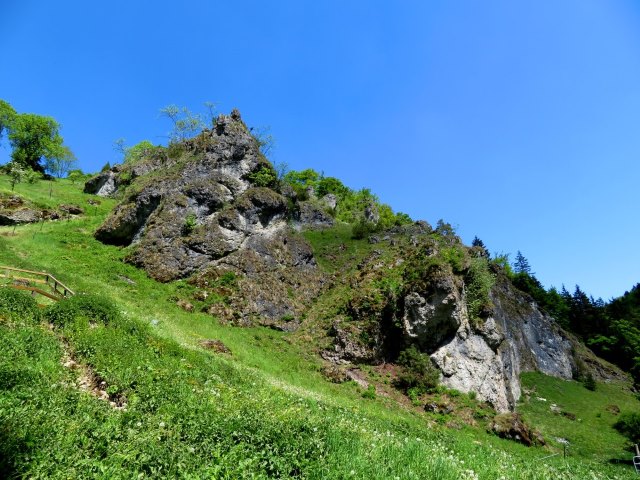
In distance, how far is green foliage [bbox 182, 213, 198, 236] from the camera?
41781 mm

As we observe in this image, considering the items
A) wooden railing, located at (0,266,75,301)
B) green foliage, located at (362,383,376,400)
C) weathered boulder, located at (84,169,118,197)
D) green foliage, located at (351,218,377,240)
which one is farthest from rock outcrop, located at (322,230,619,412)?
weathered boulder, located at (84,169,118,197)

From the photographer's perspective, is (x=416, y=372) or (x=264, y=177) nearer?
(x=416, y=372)

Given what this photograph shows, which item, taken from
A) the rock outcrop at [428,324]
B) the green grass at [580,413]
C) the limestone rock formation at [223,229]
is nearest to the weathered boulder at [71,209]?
the limestone rock formation at [223,229]

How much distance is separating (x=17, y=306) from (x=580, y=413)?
2305 inches

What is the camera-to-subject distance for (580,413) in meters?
46.2

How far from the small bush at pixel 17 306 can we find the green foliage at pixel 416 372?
2661 centimetres

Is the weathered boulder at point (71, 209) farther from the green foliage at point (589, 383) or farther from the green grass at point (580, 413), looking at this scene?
the green foliage at point (589, 383)

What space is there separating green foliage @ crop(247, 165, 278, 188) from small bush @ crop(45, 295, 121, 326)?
30.5 meters

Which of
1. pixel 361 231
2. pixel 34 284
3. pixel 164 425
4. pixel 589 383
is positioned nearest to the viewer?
pixel 164 425

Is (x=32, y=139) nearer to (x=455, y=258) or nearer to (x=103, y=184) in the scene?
(x=103, y=184)

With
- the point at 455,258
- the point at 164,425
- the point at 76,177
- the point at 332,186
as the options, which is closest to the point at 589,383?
the point at 455,258

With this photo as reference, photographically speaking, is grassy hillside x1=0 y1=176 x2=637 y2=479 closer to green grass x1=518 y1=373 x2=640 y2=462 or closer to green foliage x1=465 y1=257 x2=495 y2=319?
green foliage x1=465 y1=257 x2=495 y2=319

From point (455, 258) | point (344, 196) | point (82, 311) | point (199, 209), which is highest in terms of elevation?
point (344, 196)

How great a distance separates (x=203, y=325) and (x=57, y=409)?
22618mm
